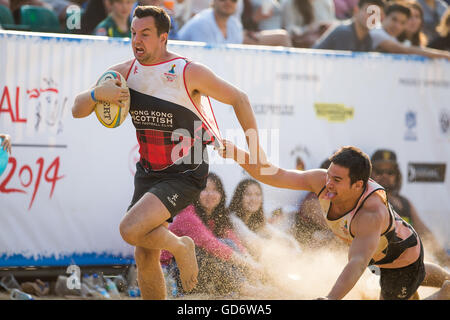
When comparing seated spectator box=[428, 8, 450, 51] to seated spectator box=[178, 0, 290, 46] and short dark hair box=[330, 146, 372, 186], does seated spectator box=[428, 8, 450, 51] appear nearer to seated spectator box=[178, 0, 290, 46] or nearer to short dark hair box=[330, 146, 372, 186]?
seated spectator box=[178, 0, 290, 46]

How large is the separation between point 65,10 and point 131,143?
2.12 m

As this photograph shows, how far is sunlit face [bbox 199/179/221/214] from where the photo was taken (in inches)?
264

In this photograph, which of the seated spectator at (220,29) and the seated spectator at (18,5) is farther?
the seated spectator at (220,29)

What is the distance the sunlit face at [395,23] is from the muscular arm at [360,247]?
4.18 metres

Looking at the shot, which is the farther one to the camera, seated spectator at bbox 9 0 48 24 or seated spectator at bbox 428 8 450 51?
seated spectator at bbox 428 8 450 51

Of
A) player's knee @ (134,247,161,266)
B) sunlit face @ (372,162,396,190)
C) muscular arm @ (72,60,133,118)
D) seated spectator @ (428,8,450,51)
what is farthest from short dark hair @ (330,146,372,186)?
seated spectator @ (428,8,450,51)

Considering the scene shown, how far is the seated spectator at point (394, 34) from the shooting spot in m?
8.09

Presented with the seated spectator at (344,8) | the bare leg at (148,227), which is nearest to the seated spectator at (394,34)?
the seated spectator at (344,8)

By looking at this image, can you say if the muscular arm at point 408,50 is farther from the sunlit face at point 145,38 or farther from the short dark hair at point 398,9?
the sunlit face at point 145,38

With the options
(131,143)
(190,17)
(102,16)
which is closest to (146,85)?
(131,143)

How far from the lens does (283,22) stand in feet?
29.6

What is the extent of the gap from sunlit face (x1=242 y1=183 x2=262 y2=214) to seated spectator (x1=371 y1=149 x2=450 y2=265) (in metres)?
1.44

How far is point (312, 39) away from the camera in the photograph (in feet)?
29.2

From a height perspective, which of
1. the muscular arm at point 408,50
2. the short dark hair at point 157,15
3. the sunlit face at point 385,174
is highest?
the muscular arm at point 408,50
